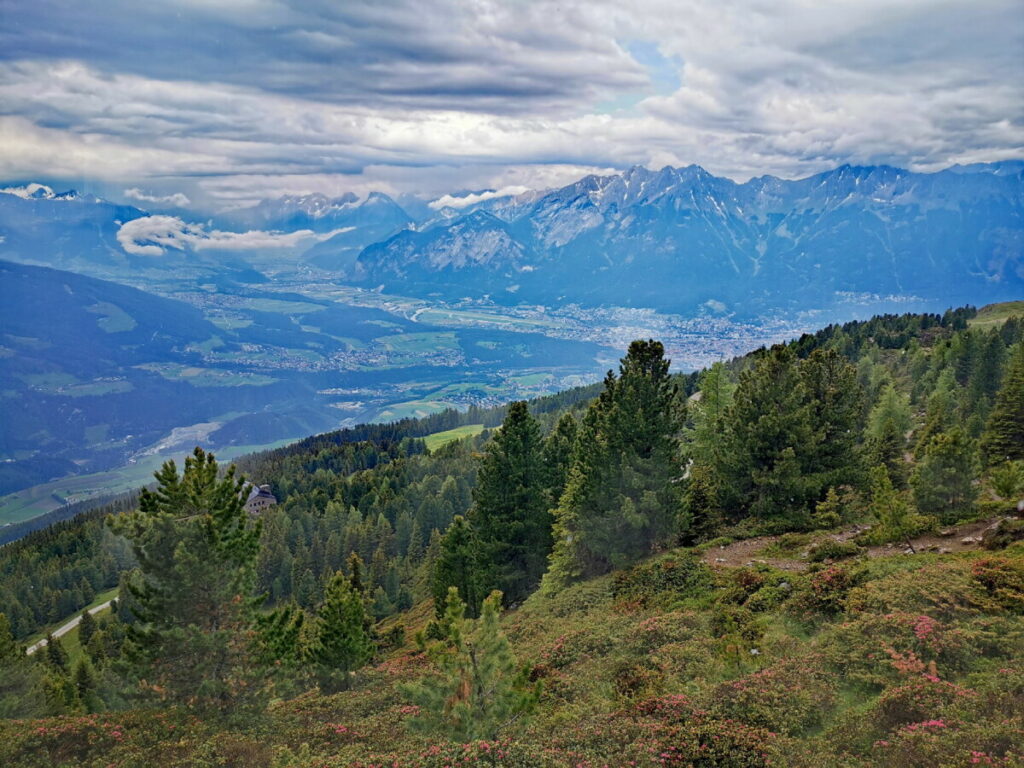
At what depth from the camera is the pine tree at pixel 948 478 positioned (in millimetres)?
30078

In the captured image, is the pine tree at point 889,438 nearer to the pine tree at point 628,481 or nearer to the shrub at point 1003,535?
the shrub at point 1003,535

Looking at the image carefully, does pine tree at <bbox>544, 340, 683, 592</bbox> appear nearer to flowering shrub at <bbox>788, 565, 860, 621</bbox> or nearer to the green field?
flowering shrub at <bbox>788, 565, 860, 621</bbox>

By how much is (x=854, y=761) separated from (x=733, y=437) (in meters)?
26.1

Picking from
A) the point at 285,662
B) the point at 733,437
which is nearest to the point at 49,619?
the point at 285,662

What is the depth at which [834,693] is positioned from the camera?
16.1 meters

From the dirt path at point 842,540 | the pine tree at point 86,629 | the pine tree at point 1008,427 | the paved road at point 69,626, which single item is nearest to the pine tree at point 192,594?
the dirt path at point 842,540

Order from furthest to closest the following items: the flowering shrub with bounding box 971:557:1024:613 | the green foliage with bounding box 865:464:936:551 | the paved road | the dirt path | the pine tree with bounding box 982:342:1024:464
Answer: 1. the paved road
2. the pine tree with bounding box 982:342:1024:464
3. the green foliage with bounding box 865:464:936:551
4. the dirt path
5. the flowering shrub with bounding box 971:557:1024:613

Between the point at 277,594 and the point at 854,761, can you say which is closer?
the point at 854,761

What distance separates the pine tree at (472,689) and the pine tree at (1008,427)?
1851 inches

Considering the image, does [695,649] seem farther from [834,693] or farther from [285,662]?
[285,662]

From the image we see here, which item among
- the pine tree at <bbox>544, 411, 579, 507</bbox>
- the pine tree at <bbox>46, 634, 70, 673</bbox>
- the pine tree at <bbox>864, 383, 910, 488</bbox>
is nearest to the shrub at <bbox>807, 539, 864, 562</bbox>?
the pine tree at <bbox>864, 383, 910, 488</bbox>

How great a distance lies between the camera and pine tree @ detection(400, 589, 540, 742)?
607 inches

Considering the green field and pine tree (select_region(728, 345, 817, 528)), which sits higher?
pine tree (select_region(728, 345, 817, 528))

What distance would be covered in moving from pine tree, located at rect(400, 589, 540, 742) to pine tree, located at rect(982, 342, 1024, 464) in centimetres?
Result: 4702
